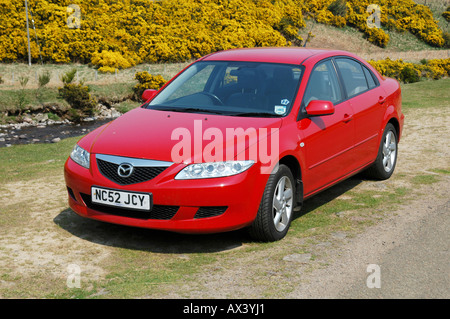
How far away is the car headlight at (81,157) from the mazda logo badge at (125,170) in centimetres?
45

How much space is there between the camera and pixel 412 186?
742cm

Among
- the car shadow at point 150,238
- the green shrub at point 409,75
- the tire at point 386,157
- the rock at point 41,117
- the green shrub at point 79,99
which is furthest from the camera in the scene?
the green shrub at point 409,75

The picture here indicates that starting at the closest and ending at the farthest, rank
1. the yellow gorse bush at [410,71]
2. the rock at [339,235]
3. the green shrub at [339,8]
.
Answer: the rock at [339,235], the yellow gorse bush at [410,71], the green shrub at [339,8]

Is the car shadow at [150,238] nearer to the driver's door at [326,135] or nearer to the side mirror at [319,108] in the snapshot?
the driver's door at [326,135]

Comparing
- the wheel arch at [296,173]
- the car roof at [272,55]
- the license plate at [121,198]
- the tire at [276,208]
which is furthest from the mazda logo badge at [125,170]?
the car roof at [272,55]

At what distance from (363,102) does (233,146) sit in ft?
8.29

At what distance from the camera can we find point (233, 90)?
607cm

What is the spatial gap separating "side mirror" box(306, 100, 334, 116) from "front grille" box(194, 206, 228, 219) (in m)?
1.43

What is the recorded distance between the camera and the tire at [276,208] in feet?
16.6

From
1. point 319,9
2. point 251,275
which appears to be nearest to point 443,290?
point 251,275

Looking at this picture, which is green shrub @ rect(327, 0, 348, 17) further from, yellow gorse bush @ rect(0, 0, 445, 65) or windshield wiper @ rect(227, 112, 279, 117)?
windshield wiper @ rect(227, 112, 279, 117)

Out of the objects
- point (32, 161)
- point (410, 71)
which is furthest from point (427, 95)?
point (410, 71)
